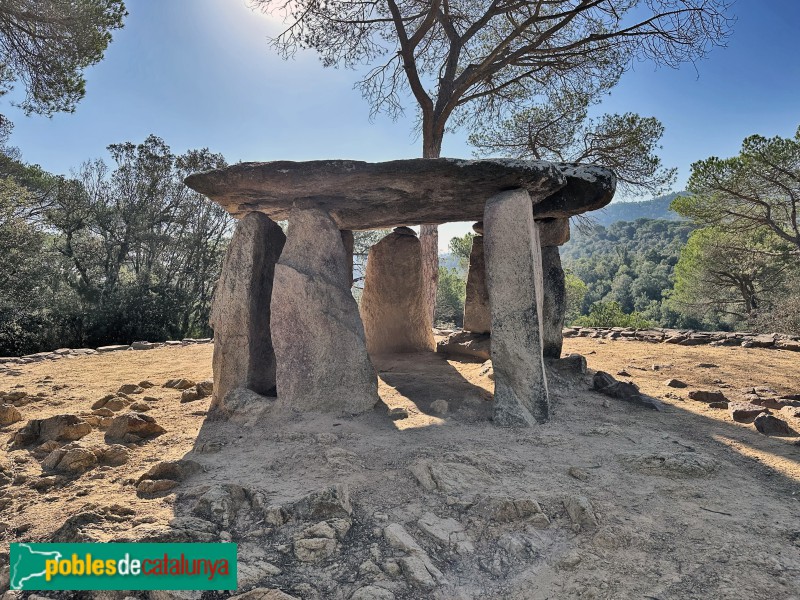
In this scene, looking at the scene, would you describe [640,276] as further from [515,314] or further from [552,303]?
[515,314]

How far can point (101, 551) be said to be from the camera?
2.24m

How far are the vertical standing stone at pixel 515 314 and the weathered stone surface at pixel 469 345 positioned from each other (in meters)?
2.76

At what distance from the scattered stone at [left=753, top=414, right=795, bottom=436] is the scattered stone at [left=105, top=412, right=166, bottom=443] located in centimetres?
538

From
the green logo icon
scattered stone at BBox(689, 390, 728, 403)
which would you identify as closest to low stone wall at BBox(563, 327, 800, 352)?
scattered stone at BBox(689, 390, 728, 403)

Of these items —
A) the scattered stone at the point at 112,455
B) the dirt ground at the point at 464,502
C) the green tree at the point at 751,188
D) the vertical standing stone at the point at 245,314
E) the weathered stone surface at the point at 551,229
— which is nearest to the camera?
the dirt ground at the point at 464,502

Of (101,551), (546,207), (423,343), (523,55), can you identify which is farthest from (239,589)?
(523,55)

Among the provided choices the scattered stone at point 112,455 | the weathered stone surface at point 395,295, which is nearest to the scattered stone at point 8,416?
the scattered stone at point 112,455

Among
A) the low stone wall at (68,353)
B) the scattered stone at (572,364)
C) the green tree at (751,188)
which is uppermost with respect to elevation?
the green tree at (751,188)

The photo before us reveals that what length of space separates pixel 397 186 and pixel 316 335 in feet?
5.80

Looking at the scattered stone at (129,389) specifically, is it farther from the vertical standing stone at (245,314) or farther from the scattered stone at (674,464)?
the scattered stone at (674,464)

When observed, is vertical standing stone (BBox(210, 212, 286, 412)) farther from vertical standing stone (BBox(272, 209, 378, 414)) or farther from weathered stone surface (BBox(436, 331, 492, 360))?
weathered stone surface (BBox(436, 331, 492, 360))

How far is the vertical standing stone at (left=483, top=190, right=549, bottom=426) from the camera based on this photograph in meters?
4.44

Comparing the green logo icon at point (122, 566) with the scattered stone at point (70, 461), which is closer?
the green logo icon at point (122, 566)

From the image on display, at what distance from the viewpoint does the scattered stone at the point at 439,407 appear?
4691 mm
